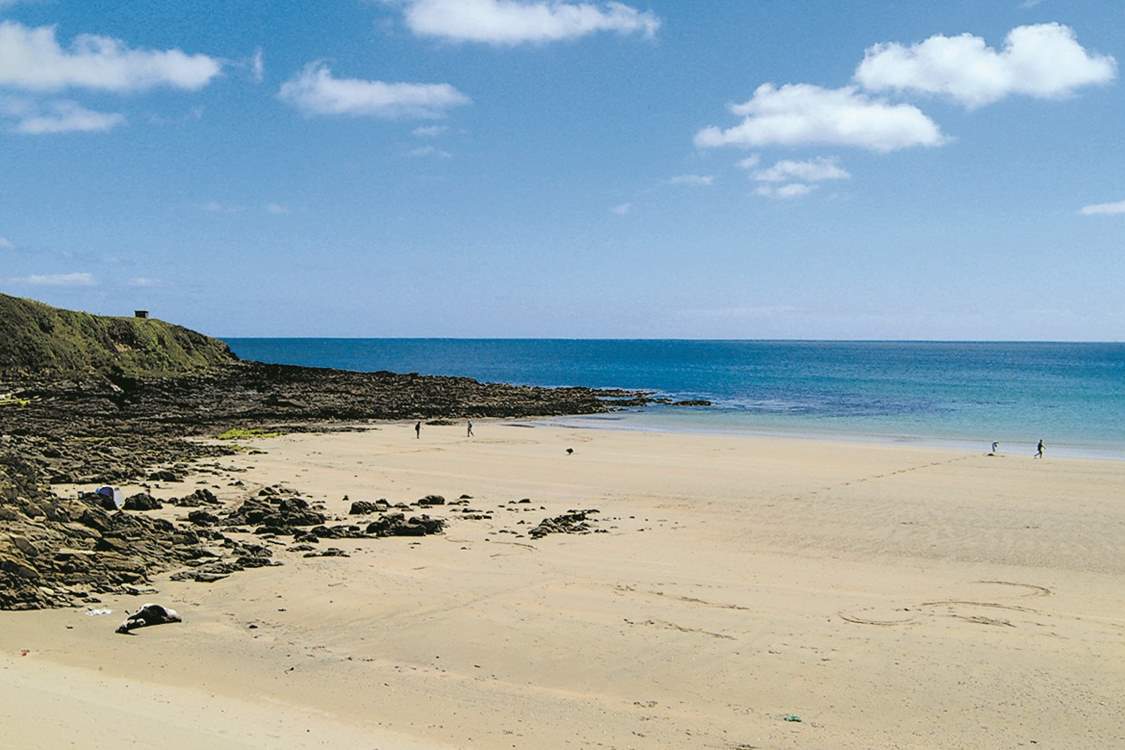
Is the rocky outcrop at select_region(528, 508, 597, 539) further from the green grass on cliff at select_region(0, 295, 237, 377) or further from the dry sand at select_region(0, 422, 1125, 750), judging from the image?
the green grass on cliff at select_region(0, 295, 237, 377)

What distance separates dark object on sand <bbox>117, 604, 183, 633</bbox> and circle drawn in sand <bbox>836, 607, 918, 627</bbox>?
902 centimetres

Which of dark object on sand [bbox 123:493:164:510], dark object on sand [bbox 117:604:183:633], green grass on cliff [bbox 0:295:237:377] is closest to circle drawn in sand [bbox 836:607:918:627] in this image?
dark object on sand [bbox 117:604:183:633]

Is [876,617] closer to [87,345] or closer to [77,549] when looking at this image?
[77,549]

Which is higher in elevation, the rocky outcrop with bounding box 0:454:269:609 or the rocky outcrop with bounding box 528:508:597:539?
the rocky outcrop with bounding box 0:454:269:609

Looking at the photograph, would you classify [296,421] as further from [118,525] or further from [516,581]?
[516,581]

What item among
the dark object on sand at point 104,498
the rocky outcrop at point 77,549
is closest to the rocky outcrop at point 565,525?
the rocky outcrop at point 77,549

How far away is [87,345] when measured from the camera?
6162 centimetres

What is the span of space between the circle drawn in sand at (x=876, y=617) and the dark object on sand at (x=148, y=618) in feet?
29.6

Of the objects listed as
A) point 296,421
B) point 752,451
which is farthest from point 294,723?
point 296,421

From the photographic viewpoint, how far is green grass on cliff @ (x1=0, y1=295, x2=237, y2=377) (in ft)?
185

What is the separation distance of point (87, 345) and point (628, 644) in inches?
2476

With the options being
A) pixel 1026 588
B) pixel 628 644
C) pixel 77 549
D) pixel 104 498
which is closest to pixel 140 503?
pixel 104 498

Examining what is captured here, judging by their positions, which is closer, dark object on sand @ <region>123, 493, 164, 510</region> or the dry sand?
the dry sand

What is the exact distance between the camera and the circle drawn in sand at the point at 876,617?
1153cm
